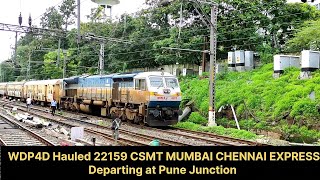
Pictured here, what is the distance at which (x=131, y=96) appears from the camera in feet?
76.4

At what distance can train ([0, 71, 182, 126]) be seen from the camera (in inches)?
848

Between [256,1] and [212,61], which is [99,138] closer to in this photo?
[212,61]

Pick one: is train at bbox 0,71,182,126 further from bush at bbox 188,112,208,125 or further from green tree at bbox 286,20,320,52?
green tree at bbox 286,20,320,52

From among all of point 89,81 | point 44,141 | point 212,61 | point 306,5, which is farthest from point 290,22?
point 44,141

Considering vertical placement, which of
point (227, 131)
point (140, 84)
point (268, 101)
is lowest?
point (227, 131)

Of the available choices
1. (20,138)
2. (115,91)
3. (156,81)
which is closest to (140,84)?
(156,81)

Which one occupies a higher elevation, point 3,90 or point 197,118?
point 3,90

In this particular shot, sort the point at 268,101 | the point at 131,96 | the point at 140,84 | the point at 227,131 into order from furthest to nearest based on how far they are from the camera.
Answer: the point at 131,96, the point at 268,101, the point at 140,84, the point at 227,131

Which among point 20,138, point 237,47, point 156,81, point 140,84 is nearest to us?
point 20,138

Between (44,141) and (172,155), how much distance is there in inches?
442

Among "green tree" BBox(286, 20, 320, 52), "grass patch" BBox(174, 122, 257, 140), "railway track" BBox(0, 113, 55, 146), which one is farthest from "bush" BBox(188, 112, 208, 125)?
"railway track" BBox(0, 113, 55, 146)

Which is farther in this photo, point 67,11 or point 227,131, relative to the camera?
point 67,11

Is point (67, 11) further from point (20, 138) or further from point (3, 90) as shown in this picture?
point (20, 138)

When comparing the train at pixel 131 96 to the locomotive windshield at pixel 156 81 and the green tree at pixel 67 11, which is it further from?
the green tree at pixel 67 11
